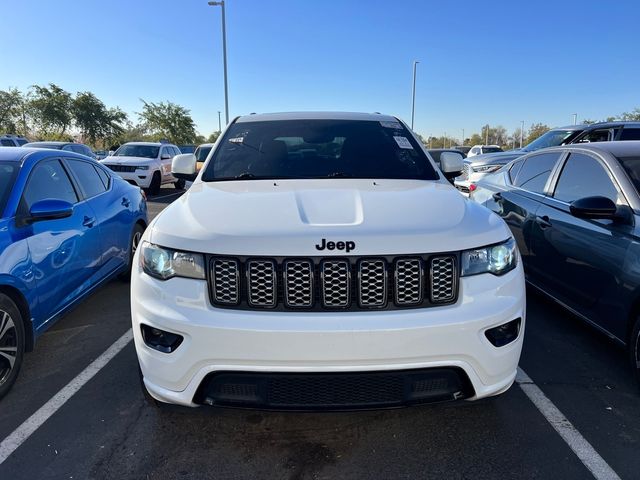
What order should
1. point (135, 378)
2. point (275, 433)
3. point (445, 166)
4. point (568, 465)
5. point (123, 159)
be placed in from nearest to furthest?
1. point (568, 465)
2. point (275, 433)
3. point (135, 378)
4. point (445, 166)
5. point (123, 159)

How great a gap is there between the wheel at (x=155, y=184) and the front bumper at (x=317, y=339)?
1387cm

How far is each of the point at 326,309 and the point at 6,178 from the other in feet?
8.82

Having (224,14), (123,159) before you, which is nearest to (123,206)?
(123,159)

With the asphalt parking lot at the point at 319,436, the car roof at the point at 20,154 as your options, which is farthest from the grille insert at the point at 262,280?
the car roof at the point at 20,154

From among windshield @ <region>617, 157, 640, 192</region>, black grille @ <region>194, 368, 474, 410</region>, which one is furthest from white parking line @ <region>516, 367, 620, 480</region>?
windshield @ <region>617, 157, 640, 192</region>

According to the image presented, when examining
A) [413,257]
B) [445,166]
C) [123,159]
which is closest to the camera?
[413,257]

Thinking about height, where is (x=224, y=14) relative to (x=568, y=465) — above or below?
above

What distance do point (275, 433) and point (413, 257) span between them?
126 centimetres

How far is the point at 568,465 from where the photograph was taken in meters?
2.32

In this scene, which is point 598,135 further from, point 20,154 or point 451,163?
point 20,154

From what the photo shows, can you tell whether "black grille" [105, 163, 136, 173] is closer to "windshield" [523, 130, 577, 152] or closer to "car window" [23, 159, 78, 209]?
"car window" [23, 159, 78, 209]

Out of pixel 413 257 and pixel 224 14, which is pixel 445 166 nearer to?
pixel 413 257

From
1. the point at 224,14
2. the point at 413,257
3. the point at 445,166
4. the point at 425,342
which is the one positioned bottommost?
the point at 425,342

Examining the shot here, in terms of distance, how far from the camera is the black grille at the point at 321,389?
211cm
